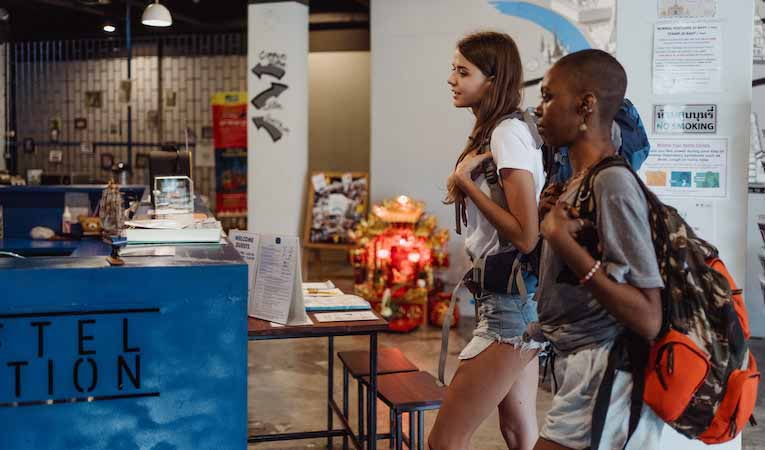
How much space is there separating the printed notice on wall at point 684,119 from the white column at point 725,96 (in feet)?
0.07

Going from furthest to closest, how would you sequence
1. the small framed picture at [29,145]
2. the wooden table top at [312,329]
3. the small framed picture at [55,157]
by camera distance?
the small framed picture at [55,157] < the small framed picture at [29,145] < the wooden table top at [312,329]

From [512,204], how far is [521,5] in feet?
16.6

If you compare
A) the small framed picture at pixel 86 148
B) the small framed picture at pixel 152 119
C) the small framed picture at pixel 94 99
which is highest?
the small framed picture at pixel 94 99

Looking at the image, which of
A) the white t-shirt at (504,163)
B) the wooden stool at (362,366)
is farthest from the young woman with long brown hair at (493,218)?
the wooden stool at (362,366)

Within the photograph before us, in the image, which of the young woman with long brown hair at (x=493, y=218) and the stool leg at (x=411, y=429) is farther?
the stool leg at (x=411, y=429)

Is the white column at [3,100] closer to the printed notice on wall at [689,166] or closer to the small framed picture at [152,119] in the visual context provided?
the small framed picture at [152,119]

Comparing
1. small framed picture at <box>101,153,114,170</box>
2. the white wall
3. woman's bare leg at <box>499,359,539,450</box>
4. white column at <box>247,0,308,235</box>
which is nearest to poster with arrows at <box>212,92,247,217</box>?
small framed picture at <box>101,153,114,170</box>

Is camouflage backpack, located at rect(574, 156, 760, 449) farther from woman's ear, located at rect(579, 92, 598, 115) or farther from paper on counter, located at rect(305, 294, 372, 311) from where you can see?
paper on counter, located at rect(305, 294, 372, 311)

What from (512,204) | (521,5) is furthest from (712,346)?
(521,5)

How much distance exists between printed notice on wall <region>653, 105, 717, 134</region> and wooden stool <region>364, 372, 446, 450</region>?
1.38 m

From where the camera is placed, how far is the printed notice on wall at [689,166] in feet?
10.6

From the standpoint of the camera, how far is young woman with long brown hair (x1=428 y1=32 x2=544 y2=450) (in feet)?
6.91

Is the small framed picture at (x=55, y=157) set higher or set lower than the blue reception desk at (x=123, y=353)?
higher

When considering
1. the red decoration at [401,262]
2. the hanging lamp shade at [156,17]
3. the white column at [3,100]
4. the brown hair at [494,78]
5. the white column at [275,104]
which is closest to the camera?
the brown hair at [494,78]
